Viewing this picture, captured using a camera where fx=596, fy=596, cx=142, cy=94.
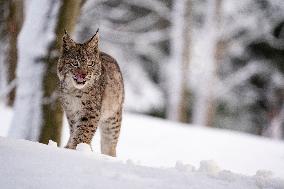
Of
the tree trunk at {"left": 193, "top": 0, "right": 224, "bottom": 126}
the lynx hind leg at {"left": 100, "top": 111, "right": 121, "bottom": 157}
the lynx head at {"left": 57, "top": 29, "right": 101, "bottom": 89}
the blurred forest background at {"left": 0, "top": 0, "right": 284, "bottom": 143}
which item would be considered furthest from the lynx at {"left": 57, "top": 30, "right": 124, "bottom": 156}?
the tree trunk at {"left": 193, "top": 0, "right": 224, "bottom": 126}

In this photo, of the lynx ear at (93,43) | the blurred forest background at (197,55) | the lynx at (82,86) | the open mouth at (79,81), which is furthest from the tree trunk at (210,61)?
the open mouth at (79,81)

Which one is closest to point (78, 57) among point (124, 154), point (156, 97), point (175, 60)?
point (124, 154)

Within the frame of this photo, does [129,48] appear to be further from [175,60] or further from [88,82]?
[88,82]

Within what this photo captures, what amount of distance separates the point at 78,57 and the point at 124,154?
356 centimetres

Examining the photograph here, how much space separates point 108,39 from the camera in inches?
734

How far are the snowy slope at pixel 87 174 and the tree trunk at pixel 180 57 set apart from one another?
12.6m

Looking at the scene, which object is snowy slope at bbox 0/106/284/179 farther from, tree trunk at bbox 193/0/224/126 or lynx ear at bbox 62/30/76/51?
tree trunk at bbox 193/0/224/126

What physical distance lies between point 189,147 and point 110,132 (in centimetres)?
401

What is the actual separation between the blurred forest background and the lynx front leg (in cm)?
740

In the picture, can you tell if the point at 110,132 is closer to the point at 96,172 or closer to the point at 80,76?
the point at 80,76

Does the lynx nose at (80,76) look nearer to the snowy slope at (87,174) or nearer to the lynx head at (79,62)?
the lynx head at (79,62)

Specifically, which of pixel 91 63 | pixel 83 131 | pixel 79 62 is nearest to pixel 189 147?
pixel 83 131

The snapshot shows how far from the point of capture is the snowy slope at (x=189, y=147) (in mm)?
8648

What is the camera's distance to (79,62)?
521 centimetres
